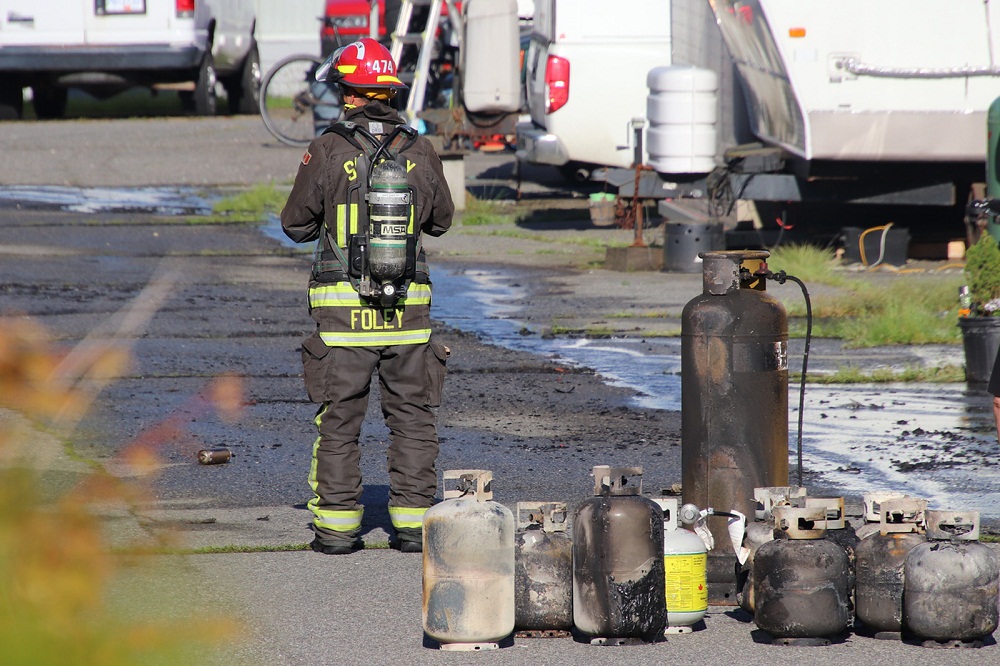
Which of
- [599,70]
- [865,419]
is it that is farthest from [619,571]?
[599,70]

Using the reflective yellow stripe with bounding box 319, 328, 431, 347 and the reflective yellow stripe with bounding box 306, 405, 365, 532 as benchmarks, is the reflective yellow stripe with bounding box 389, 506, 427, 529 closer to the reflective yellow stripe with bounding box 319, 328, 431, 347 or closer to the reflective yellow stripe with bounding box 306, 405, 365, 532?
the reflective yellow stripe with bounding box 306, 405, 365, 532

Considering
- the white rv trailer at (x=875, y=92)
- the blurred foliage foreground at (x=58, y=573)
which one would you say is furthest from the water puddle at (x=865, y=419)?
the blurred foliage foreground at (x=58, y=573)

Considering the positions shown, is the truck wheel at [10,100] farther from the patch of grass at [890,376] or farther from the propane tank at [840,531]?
the propane tank at [840,531]

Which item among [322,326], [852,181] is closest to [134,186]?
[852,181]

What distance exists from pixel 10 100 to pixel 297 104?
593 centimetres

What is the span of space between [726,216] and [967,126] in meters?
2.81

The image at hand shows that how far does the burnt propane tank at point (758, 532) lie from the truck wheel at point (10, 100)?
2178 centimetres

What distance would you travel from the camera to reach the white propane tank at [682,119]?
48.0 ft

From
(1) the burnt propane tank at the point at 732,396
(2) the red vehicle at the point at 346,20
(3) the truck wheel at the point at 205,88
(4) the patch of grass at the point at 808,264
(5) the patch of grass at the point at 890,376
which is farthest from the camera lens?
(2) the red vehicle at the point at 346,20

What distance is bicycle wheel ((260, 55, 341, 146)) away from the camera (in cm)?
2031

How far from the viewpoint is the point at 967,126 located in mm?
12734

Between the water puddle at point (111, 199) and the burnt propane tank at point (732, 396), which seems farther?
the water puddle at point (111, 199)

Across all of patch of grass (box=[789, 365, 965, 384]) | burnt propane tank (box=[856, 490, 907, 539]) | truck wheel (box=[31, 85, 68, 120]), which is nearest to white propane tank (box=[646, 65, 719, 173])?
patch of grass (box=[789, 365, 965, 384])

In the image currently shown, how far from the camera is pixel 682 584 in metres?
4.86
